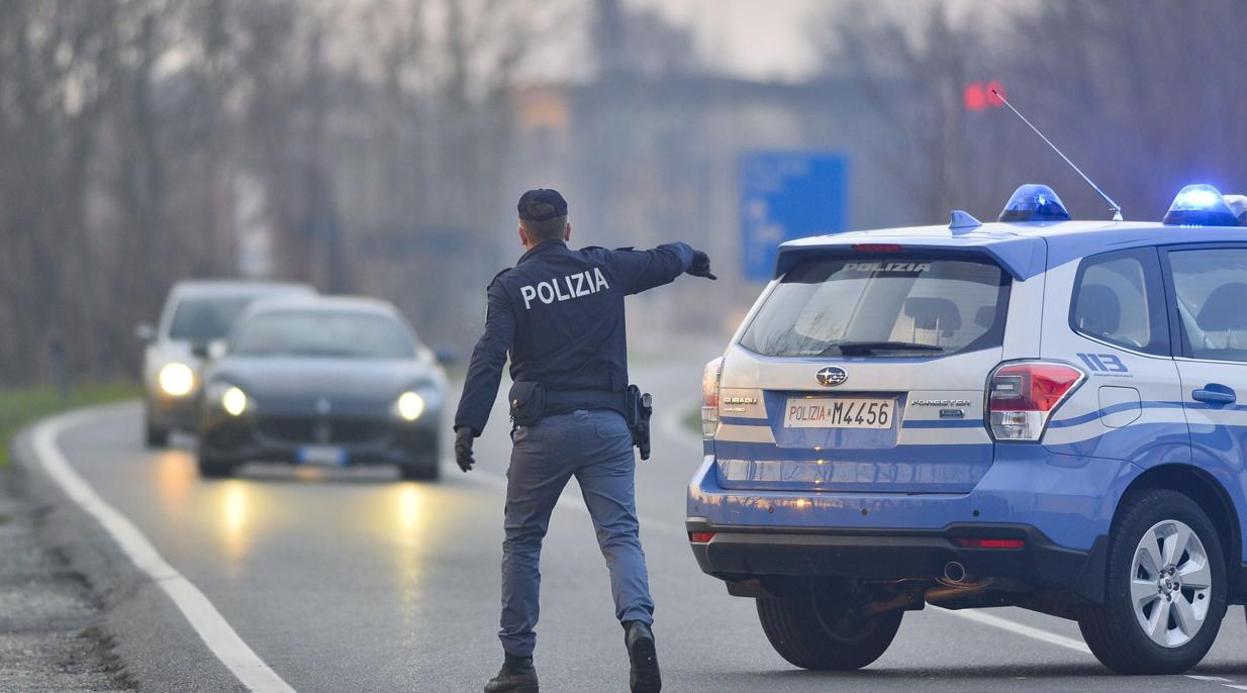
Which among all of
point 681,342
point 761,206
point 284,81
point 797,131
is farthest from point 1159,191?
point 797,131

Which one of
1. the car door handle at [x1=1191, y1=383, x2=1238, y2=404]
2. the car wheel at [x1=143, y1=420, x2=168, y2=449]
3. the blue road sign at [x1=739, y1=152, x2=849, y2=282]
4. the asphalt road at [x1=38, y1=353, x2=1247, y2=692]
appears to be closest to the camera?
the car door handle at [x1=1191, y1=383, x2=1238, y2=404]

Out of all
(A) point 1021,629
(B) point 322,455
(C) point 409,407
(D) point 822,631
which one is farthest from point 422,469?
(D) point 822,631

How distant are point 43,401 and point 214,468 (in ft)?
51.0

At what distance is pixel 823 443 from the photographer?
948cm

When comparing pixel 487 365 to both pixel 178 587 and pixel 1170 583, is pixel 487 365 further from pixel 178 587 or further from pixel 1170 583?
pixel 178 587

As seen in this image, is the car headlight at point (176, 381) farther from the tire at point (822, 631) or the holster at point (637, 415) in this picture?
the holster at point (637, 415)

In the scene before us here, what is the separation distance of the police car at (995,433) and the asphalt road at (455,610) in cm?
35

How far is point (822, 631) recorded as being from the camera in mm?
10109

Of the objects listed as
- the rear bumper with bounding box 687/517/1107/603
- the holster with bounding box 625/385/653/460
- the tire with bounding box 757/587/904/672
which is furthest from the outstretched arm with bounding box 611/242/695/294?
the tire with bounding box 757/587/904/672

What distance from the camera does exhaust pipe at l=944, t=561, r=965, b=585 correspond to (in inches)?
362

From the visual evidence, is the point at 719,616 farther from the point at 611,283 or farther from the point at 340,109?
the point at 340,109

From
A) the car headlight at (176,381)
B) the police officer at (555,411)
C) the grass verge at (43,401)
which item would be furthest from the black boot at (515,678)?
the car headlight at (176,381)

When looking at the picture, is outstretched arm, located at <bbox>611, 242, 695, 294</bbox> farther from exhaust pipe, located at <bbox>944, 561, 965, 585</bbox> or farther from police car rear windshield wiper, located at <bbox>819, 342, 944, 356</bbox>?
exhaust pipe, located at <bbox>944, 561, 965, 585</bbox>

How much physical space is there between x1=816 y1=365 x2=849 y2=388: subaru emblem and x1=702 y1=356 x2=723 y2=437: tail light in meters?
0.51
